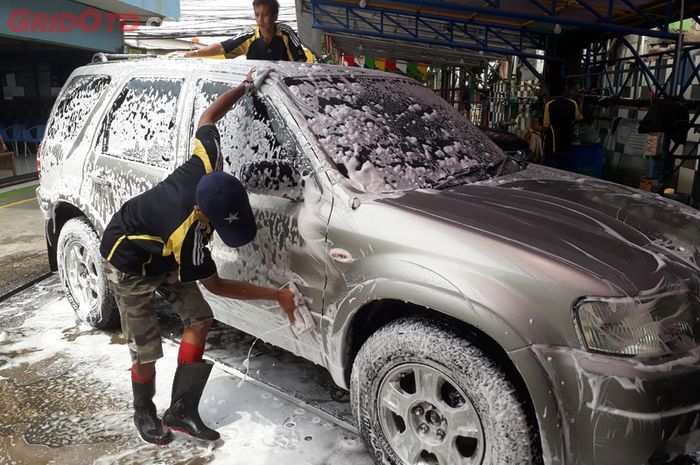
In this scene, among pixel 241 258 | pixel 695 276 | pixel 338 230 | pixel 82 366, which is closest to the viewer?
pixel 695 276

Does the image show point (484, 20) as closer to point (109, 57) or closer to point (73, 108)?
point (109, 57)

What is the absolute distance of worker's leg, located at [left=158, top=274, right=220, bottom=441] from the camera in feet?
8.96

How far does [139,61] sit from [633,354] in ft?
11.1

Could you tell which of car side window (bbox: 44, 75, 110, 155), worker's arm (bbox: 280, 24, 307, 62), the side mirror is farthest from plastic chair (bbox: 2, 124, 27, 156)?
the side mirror

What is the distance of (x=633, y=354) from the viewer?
1.83 m

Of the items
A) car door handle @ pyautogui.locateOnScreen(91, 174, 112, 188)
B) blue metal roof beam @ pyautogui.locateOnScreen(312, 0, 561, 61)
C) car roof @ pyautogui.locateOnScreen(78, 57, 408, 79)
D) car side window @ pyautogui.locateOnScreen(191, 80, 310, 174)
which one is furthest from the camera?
blue metal roof beam @ pyautogui.locateOnScreen(312, 0, 561, 61)

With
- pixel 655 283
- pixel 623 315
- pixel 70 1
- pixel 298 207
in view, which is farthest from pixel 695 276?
pixel 70 1

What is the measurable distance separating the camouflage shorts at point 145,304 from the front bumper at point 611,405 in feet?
5.32

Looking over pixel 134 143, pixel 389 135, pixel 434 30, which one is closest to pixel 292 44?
pixel 134 143

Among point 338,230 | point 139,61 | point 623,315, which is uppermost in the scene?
point 139,61

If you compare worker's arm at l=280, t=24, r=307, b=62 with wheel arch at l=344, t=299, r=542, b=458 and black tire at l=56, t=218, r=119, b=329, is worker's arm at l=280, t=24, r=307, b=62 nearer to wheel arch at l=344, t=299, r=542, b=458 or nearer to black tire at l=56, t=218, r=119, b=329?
black tire at l=56, t=218, r=119, b=329

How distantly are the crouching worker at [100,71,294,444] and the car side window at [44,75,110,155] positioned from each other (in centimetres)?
159

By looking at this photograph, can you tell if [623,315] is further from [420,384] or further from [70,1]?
[70,1]

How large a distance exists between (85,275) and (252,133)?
1.87m
